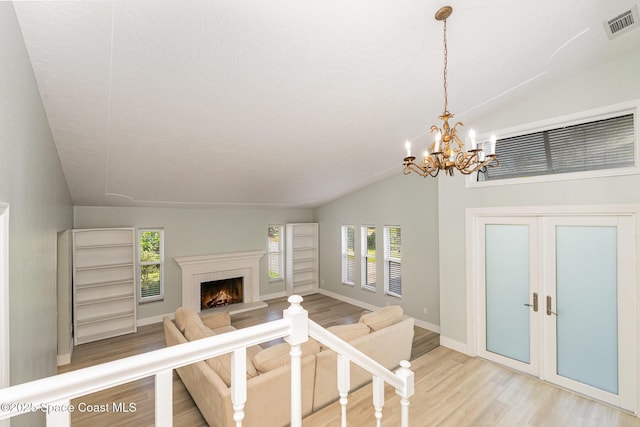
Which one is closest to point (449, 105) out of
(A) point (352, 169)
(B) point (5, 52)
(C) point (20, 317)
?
(A) point (352, 169)

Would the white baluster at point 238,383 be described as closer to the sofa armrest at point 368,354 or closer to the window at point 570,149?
the sofa armrest at point 368,354

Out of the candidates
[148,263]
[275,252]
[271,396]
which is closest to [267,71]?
[271,396]

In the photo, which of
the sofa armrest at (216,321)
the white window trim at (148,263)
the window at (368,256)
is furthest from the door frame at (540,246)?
the white window trim at (148,263)

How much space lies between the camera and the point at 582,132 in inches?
129

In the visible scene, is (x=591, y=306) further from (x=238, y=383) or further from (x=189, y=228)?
(x=189, y=228)

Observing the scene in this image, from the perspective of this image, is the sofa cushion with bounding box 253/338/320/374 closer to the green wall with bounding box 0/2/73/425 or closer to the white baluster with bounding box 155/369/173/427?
the green wall with bounding box 0/2/73/425

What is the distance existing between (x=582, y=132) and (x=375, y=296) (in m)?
4.52

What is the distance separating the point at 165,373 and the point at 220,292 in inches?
238

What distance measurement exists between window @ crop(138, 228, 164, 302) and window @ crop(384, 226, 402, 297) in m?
4.65

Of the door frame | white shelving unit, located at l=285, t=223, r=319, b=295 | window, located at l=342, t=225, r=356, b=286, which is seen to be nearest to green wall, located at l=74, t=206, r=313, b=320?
white shelving unit, located at l=285, t=223, r=319, b=295

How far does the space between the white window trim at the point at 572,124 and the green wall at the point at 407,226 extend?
1423 mm

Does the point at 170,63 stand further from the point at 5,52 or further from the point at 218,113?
the point at 5,52

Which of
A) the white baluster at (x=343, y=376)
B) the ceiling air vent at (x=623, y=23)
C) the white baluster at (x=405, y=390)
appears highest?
the ceiling air vent at (x=623, y=23)

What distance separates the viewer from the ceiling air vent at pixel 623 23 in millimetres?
2408
